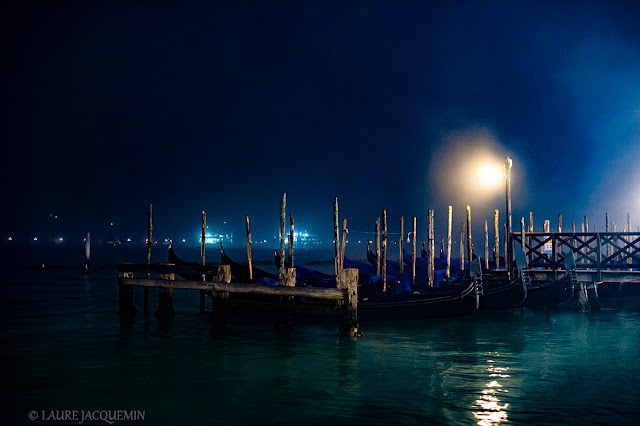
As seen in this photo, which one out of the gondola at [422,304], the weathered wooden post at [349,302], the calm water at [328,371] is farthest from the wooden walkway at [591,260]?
the weathered wooden post at [349,302]

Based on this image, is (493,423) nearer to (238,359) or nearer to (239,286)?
(238,359)

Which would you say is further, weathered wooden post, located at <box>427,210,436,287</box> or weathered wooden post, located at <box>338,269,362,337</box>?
weathered wooden post, located at <box>427,210,436,287</box>

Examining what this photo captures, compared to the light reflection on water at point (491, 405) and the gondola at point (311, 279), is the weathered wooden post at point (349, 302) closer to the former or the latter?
the light reflection on water at point (491, 405)

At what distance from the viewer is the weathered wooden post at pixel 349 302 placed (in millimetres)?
11172

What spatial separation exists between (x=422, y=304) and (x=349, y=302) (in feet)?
12.8

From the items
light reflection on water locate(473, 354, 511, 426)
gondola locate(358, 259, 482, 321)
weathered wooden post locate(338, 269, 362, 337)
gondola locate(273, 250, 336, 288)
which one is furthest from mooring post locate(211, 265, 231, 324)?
light reflection on water locate(473, 354, 511, 426)

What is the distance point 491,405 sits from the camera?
712cm

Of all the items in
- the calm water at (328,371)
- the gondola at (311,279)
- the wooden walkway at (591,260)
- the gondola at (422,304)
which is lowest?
the calm water at (328,371)

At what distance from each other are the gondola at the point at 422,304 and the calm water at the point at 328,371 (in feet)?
1.00

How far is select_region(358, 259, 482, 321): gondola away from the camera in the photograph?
47.0ft

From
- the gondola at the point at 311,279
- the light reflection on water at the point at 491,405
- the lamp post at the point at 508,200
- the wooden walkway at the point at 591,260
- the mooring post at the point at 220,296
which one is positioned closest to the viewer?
the light reflection on water at the point at 491,405

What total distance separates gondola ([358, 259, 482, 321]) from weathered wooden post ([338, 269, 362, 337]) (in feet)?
8.82

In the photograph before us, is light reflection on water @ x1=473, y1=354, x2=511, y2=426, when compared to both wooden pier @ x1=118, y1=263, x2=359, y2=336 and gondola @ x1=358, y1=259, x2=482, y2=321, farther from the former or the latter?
gondola @ x1=358, y1=259, x2=482, y2=321

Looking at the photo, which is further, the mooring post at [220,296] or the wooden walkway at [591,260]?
the wooden walkway at [591,260]
